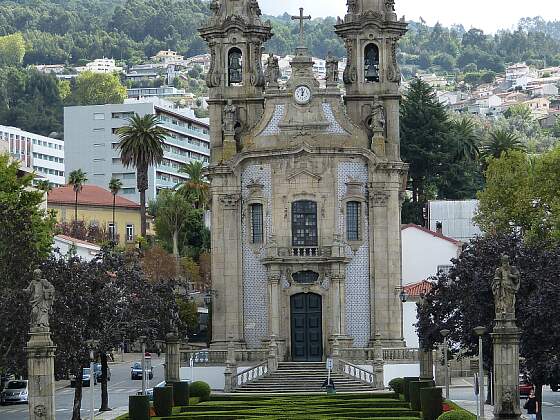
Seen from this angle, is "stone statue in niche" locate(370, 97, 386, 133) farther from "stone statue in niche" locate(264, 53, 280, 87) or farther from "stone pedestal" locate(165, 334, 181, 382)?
"stone pedestal" locate(165, 334, 181, 382)

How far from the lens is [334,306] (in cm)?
9769

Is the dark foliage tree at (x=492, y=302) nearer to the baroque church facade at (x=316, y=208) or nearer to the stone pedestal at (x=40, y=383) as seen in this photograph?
the baroque church facade at (x=316, y=208)

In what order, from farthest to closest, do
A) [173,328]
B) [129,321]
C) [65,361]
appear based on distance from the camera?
[173,328] < [129,321] < [65,361]

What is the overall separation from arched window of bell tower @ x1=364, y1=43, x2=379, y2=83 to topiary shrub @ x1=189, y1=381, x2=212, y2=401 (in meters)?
23.7

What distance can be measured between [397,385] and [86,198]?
105606 millimetres

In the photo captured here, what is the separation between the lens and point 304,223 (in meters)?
99.1

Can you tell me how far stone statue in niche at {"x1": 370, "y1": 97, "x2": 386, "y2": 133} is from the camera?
99562mm

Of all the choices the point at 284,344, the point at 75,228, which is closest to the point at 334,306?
the point at 284,344

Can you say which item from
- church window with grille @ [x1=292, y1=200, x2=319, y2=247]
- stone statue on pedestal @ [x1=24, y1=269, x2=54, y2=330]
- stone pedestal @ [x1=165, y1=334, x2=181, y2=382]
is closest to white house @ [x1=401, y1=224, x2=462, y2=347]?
church window with grille @ [x1=292, y1=200, x2=319, y2=247]

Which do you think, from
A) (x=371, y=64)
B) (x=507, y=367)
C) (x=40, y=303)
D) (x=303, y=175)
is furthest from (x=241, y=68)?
(x=507, y=367)

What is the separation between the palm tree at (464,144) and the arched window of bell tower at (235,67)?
159ft

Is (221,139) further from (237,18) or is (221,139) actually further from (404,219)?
(404,219)

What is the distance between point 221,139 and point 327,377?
17788 mm

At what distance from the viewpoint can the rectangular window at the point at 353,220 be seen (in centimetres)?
9969
